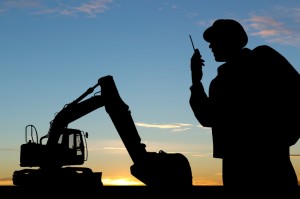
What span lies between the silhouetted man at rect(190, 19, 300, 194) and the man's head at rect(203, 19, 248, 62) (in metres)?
0.13

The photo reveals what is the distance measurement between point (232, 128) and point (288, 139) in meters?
0.37

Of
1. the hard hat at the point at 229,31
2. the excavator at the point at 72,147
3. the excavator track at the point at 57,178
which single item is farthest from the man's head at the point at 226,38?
the excavator track at the point at 57,178

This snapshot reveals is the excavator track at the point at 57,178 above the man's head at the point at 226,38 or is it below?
below

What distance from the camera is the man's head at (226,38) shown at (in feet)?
11.4

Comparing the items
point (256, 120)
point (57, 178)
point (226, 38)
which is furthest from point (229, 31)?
point (57, 178)

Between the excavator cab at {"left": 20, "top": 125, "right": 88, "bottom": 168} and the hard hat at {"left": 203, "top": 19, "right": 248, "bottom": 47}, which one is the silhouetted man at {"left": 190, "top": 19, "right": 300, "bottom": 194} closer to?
the hard hat at {"left": 203, "top": 19, "right": 248, "bottom": 47}

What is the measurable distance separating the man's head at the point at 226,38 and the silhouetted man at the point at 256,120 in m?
0.13

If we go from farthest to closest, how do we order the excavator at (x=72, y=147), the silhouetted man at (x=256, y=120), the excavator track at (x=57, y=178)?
the excavator track at (x=57, y=178)
the excavator at (x=72, y=147)
the silhouetted man at (x=256, y=120)

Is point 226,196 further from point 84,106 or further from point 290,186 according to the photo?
point 84,106

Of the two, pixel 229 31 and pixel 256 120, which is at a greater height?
pixel 229 31

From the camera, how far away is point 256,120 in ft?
10.6

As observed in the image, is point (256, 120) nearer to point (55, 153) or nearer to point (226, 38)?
point (226, 38)

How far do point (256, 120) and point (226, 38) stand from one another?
666 millimetres

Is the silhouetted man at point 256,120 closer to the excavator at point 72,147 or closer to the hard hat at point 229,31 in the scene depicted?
the hard hat at point 229,31
